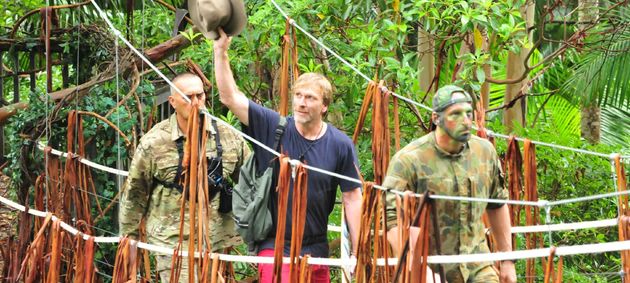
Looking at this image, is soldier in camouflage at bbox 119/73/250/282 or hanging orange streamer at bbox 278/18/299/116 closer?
soldier in camouflage at bbox 119/73/250/282

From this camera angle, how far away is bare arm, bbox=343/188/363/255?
5348mm

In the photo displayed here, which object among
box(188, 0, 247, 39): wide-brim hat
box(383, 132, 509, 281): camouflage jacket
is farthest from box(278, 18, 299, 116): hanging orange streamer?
box(383, 132, 509, 281): camouflage jacket

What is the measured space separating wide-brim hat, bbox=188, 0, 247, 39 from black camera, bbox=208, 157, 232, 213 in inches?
24.2

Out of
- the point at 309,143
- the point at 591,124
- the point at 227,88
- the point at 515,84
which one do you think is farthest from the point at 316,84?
the point at 591,124

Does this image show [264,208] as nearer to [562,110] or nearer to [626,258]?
[626,258]

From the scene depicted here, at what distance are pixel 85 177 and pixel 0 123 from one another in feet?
3.95

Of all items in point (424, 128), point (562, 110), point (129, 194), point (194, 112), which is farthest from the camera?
point (562, 110)

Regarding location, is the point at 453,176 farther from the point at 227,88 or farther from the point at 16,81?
the point at 16,81

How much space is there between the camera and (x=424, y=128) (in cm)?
798

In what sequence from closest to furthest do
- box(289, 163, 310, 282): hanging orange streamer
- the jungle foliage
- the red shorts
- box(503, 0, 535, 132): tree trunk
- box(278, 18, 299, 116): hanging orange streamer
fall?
1. box(289, 163, 310, 282): hanging orange streamer
2. the red shorts
3. box(278, 18, 299, 116): hanging orange streamer
4. the jungle foliage
5. box(503, 0, 535, 132): tree trunk

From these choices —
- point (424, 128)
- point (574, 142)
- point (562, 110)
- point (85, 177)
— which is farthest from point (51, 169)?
point (562, 110)

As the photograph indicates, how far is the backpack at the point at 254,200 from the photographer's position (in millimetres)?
5211

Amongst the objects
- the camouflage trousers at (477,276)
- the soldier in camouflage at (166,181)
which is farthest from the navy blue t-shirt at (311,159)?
the camouflage trousers at (477,276)

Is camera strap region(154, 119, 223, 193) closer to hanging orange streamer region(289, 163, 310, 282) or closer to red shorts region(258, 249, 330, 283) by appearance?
red shorts region(258, 249, 330, 283)
